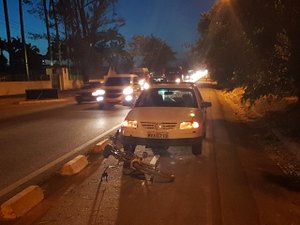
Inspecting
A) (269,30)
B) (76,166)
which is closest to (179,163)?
(76,166)

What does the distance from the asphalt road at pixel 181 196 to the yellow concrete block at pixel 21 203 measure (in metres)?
0.13

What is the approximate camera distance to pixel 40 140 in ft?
45.2

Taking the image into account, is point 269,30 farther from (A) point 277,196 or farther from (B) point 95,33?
(B) point 95,33

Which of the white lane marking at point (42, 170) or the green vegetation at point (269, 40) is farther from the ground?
the green vegetation at point (269, 40)

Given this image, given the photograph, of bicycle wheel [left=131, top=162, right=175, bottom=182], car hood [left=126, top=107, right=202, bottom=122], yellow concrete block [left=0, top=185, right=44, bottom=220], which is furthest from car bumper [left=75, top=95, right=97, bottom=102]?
yellow concrete block [left=0, top=185, right=44, bottom=220]

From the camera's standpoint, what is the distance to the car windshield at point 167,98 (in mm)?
11289

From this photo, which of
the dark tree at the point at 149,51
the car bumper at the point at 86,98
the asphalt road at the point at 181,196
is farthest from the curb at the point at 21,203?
the dark tree at the point at 149,51

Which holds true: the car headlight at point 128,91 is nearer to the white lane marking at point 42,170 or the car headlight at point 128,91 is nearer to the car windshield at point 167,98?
the white lane marking at point 42,170

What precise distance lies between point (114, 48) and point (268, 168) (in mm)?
69350

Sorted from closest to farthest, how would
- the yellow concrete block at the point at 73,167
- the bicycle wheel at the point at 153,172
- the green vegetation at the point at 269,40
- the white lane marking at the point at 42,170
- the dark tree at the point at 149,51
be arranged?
the white lane marking at the point at 42,170 < the bicycle wheel at the point at 153,172 < the yellow concrete block at the point at 73,167 < the green vegetation at the point at 269,40 < the dark tree at the point at 149,51

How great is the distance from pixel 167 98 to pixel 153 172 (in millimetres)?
3799

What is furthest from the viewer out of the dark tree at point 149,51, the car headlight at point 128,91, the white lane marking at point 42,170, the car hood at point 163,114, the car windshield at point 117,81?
the dark tree at point 149,51

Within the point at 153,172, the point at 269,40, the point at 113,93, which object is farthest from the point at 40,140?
the point at 113,93

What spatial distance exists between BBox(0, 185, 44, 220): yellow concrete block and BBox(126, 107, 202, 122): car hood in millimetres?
3601
